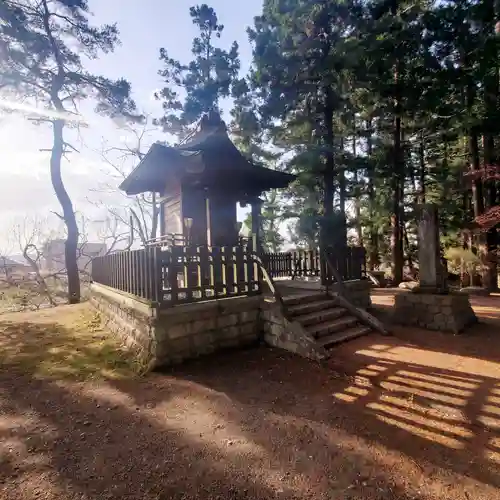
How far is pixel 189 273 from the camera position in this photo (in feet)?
16.2

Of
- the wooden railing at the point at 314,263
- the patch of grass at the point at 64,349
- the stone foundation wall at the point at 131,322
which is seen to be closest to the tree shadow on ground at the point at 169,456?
the patch of grass at the point at 64,349

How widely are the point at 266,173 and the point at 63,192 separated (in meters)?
10.6

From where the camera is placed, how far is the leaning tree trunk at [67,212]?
1316cm

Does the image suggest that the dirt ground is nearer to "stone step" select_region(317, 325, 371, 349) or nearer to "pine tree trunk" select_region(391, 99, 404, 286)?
"stone step" select_region(317, 325, 371, 349)

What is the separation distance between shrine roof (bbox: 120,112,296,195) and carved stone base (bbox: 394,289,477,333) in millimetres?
4520

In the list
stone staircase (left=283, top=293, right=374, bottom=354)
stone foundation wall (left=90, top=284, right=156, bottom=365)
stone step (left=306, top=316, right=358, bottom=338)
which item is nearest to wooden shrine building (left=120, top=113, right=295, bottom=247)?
stone foundation wall (left=90, top=284, right=156, bottom=365)

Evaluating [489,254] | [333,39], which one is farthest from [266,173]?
[489,254]

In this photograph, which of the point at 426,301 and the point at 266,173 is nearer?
the point at 426,301

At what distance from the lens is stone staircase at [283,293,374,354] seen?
→ 5480 millimetres

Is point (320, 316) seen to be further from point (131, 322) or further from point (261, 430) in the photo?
point (131, 322)

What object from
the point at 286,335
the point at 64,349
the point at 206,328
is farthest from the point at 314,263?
the point at 64,349

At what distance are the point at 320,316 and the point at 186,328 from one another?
268cm

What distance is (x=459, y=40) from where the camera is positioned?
11492 mm

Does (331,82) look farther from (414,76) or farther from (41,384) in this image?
(41,384)
